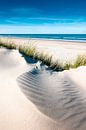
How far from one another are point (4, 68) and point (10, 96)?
44.6 inches

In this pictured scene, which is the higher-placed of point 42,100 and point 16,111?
point 42,100

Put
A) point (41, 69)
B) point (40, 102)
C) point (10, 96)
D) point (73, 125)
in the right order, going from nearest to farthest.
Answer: point (73, 125)
point (40, 102)
point (10, 96)
point (41, 69)

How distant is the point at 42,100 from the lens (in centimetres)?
311

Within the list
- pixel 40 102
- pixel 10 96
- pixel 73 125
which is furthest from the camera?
pixel 10 96

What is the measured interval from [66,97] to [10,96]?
2.16ft

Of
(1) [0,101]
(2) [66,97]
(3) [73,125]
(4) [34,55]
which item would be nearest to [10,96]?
(1) [0,101]

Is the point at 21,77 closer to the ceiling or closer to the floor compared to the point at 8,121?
closer to the ceiling

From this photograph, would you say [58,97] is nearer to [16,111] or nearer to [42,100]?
[42,100]

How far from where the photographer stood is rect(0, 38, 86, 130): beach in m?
2.82

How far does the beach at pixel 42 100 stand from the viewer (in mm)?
2824

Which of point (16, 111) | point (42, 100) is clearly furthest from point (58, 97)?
point (16, 111)

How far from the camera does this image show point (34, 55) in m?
7.10

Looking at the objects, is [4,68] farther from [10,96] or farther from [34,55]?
[34,55]

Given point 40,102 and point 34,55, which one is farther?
point 34,55
